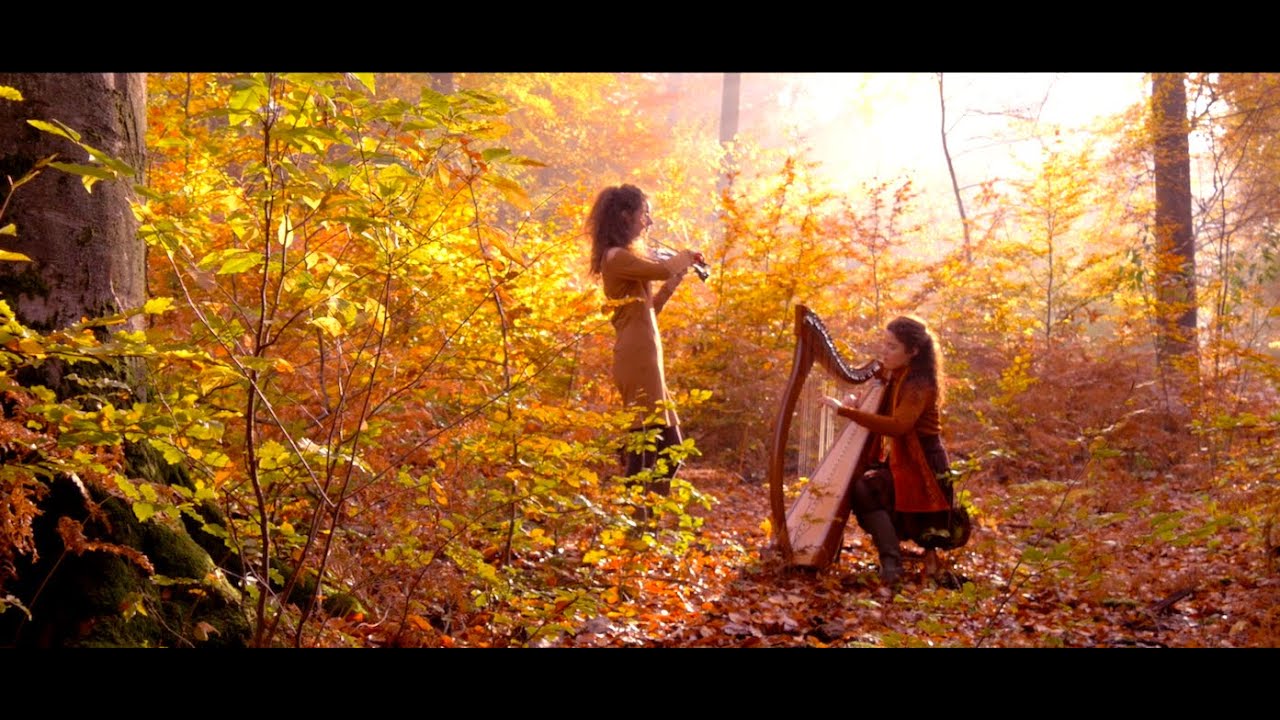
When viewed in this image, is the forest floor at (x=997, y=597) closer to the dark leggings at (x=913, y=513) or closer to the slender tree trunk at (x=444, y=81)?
the dark leggings at (x=913, y=513)

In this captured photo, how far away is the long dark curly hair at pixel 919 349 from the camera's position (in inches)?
184

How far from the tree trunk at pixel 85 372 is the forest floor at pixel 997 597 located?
1.43 m

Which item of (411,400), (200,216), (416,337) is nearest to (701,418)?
(416,337)

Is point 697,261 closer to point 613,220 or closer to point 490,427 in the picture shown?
point 613,220

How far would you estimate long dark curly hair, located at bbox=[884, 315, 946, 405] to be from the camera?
467 cm

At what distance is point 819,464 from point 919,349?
0.88 metres

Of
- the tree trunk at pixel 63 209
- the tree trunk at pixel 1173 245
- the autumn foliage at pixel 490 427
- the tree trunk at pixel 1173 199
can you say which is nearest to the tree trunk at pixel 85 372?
the tree trunk at pixel 63 209

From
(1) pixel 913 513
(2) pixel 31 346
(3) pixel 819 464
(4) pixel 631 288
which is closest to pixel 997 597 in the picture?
(1) pixel 913 513

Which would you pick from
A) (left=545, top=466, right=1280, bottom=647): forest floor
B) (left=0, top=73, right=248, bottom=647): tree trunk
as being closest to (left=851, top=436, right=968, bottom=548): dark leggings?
(left=545, top=466, right=1280, bottom=647): forest floor

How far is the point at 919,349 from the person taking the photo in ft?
15.4

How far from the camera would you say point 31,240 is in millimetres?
2506

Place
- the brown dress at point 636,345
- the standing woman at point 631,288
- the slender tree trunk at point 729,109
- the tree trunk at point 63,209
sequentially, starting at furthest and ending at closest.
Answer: the slender tree trunk at point 729,109 → the brown dress at point 636,345 → the standing woman at point 631,288 → the tree trunk at point 63,209
